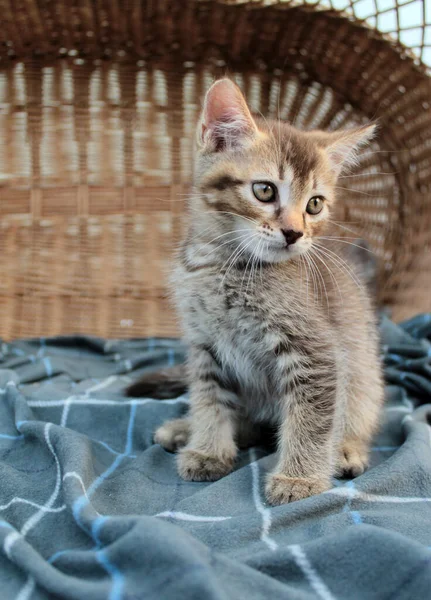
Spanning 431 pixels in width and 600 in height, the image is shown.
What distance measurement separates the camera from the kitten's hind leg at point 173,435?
1448mm

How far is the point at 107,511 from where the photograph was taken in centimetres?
111

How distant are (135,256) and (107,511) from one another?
142 centimetres

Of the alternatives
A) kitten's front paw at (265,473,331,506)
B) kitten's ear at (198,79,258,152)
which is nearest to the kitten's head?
kitten's ear at (198,79,258,152)

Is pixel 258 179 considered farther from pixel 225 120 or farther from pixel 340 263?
pixel 340 263

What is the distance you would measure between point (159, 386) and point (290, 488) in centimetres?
70

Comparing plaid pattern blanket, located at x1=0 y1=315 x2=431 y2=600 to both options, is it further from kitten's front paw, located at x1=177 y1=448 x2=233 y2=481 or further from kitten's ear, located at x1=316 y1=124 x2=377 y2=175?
kitten's ear, located at x1=316 y1=124 x2=377 y2=175

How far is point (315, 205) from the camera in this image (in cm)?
137

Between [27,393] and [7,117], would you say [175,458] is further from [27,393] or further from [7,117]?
[7,117]

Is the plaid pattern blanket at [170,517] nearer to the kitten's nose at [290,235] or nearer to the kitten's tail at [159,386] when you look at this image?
the kitten's tail at [159,386]

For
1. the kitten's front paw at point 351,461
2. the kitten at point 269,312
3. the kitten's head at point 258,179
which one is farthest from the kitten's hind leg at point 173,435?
the kitten's head at point 258,179

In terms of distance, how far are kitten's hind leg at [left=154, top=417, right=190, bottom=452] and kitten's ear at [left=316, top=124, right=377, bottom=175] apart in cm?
82

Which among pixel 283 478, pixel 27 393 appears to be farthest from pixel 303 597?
pixel 27 393

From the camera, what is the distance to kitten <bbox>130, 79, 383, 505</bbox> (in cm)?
124

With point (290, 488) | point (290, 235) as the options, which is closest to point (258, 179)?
point (290, 235)
